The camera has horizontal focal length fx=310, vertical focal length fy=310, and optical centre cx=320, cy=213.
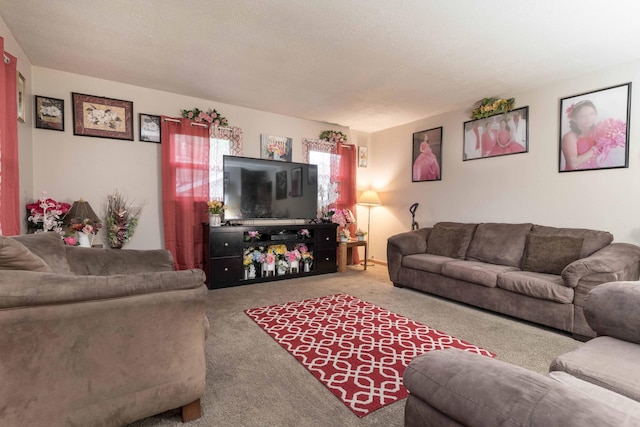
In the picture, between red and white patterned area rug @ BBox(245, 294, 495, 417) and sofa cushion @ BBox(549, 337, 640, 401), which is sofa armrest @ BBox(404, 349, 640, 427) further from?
red and white patterned area rug @ BBox(245, 294, 495, 417)

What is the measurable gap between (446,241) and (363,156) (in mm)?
2452

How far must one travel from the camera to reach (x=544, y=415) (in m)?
0.60

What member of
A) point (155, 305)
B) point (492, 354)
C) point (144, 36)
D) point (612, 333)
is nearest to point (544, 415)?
point (612, 333)

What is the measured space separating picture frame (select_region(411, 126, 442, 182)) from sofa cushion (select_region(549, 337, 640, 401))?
359 centimetres

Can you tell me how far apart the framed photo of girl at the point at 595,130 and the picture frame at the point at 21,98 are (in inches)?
212

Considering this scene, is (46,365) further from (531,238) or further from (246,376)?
(531,238)

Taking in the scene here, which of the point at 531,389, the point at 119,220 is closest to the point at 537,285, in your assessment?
the point at 531,389

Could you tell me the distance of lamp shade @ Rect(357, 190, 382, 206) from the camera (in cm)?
531

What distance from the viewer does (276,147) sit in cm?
479

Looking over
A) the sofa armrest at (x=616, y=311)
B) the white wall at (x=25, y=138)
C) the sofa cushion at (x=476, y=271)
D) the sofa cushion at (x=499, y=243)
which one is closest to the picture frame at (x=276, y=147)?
the white wall at (x=25, y=138)

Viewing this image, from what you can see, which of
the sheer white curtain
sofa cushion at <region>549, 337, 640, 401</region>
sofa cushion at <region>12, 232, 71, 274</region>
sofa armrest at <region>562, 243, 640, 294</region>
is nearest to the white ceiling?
the sheer white curtain

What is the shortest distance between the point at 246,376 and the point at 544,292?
2.50m

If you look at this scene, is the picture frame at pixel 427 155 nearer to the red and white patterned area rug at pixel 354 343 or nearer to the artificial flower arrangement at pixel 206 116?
the red and white patterned area rug at pixel 354 343

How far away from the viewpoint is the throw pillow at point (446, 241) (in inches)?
Result: 155
